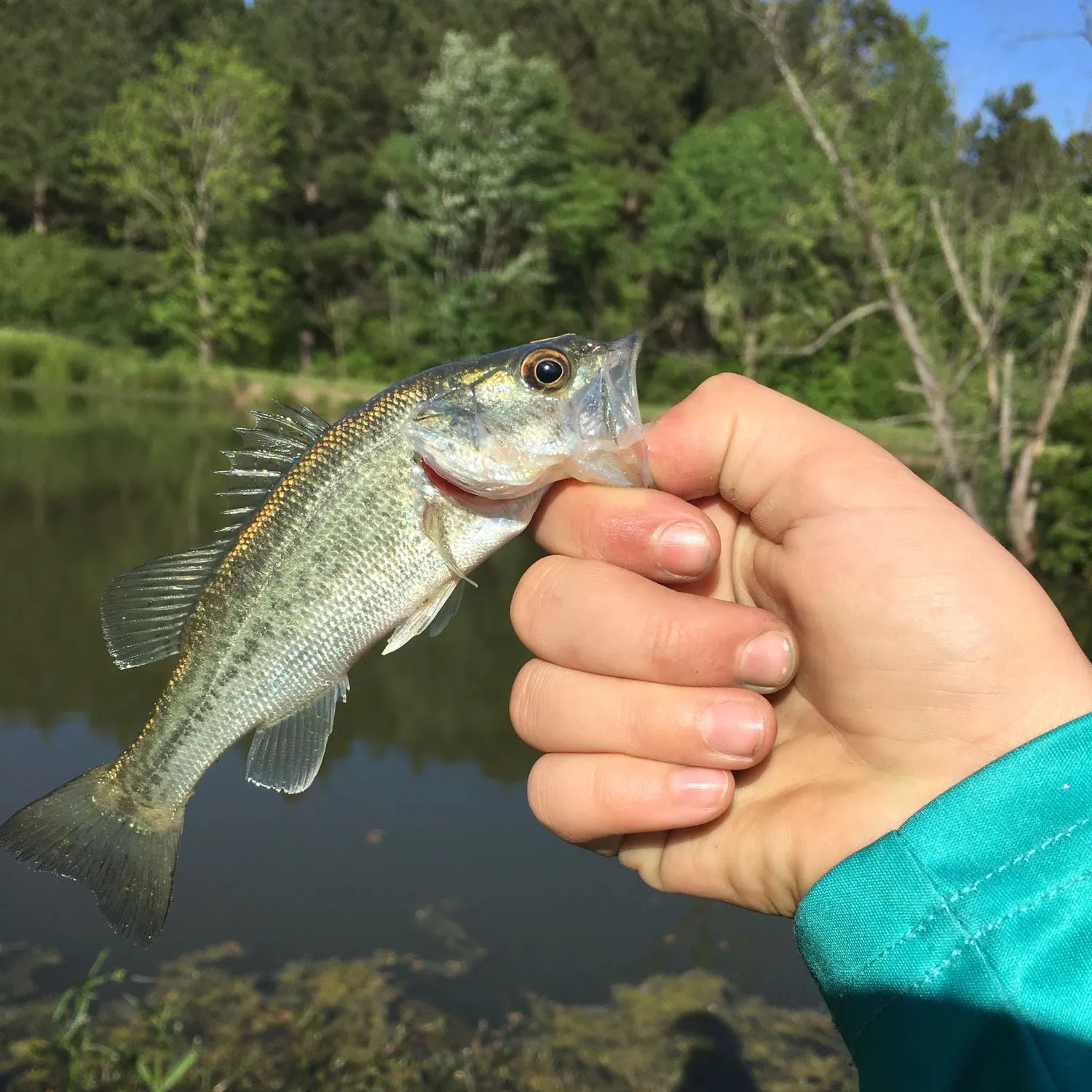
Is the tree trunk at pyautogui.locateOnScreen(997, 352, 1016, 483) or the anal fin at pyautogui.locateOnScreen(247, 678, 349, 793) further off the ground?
the tree trunk at pyautogui.locateOnScreen(997, 352, 1016, 483)

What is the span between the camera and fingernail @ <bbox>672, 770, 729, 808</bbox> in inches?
93.6

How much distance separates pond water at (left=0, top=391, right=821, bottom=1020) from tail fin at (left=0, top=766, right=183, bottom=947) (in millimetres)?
2930

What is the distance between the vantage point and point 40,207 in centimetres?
3959

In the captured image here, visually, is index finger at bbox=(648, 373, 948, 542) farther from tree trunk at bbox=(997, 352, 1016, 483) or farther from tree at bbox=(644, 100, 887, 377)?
tree at bbox=(644, 100, 887, 377)

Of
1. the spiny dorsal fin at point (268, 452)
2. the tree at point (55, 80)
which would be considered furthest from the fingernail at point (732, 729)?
the tree at point (55, 80)

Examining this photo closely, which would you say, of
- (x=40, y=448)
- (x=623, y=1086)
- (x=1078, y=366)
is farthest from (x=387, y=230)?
(x=623, y=1086)

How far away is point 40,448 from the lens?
18031 mm

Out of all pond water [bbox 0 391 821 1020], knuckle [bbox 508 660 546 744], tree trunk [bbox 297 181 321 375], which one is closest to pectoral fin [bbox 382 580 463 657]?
knuckle [bbox 508 660 546 744]

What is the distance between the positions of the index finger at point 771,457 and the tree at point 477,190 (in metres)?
31.4

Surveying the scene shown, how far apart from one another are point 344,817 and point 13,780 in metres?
2.25

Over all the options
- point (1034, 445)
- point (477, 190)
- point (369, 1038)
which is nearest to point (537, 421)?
point (369, 1038)

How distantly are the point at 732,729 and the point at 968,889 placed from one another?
69 cm

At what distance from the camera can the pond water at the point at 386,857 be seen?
5.08m

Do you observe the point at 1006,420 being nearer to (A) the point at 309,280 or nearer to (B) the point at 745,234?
(B) the point at 745,234
